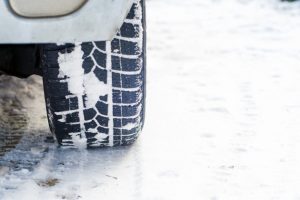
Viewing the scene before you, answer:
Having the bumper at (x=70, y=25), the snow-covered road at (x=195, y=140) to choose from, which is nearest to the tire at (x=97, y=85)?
the snow-covered road at (x=195, y=140)

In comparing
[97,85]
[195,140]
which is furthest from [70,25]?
[195,140]

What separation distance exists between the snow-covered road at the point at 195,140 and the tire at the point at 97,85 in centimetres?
11

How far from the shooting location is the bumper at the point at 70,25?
3.83 ft

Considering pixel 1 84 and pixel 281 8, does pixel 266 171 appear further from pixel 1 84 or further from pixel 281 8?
pixel 281 8

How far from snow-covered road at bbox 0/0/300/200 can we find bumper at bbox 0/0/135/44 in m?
0.50

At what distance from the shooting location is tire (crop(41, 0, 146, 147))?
5.11 feet

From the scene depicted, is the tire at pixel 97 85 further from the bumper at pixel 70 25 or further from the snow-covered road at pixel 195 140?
the bumper at pixel 70 25

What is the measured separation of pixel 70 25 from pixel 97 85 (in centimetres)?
Answer: 43

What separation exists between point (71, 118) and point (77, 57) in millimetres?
207

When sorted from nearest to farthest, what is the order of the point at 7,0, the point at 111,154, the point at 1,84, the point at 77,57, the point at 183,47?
the point at 7,0
the point at 77,57
the point at 111,154
the point at 1,84
the point at 183,47

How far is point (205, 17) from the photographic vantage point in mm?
3883

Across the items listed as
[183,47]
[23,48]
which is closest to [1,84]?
[23,48]

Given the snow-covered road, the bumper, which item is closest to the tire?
the snow-covered road

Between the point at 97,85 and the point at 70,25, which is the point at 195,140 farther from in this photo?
the point at 70,25
